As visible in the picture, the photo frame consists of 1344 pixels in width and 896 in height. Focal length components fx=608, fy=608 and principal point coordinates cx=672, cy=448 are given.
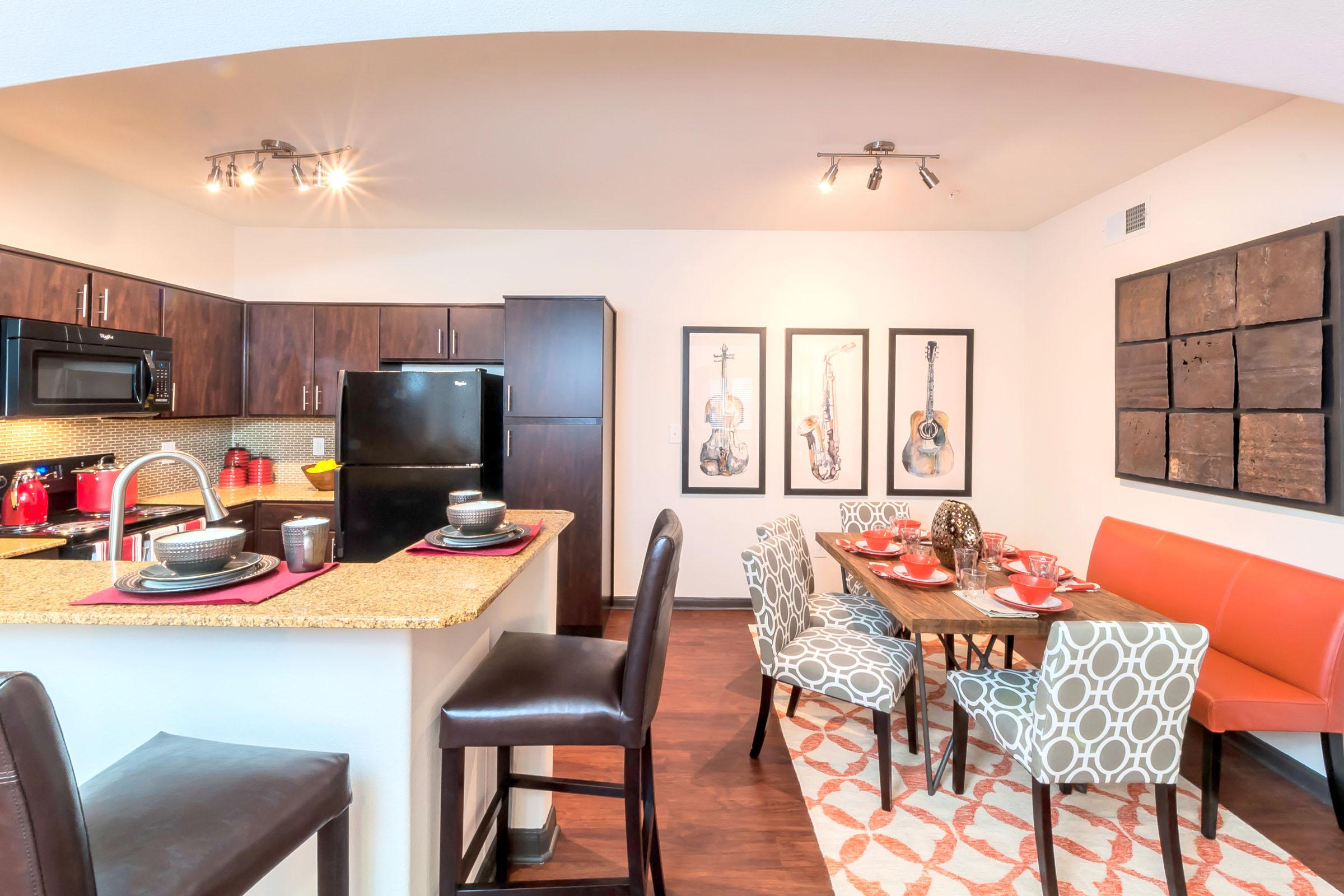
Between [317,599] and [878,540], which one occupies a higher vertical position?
[317,599]

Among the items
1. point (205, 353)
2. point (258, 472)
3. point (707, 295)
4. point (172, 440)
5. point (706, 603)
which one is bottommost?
point (706, 603)

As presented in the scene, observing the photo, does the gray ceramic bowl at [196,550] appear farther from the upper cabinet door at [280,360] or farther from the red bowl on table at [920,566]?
the upper cabinet door at [280,360]

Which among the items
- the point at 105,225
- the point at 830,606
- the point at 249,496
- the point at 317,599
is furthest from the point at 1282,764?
the point at 105,225

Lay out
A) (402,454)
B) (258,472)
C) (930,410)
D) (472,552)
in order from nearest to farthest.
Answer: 1. (472,552)
2. (402,454)
3. (258,472)
4. (930,410)

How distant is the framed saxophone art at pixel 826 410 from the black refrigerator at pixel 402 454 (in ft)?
6.70

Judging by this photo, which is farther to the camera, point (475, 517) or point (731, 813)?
point (731, 813)

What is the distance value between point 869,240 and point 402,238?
3.16m

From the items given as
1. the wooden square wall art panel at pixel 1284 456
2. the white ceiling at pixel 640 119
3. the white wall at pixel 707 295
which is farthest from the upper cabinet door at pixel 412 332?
the wooden square wall art panel at pixel 1284 456

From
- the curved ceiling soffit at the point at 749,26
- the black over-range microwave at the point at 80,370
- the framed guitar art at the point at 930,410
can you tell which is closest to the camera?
the curved ceiling soffit at the point at 749,26

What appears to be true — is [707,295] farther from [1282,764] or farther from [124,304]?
[1282,764]

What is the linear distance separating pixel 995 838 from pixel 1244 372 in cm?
207

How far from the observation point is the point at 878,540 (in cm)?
275

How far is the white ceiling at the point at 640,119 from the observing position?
211cm

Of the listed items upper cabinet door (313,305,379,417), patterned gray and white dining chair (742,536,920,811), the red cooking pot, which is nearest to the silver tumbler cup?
patterned gray and white dining chair (742,536,920,811)
